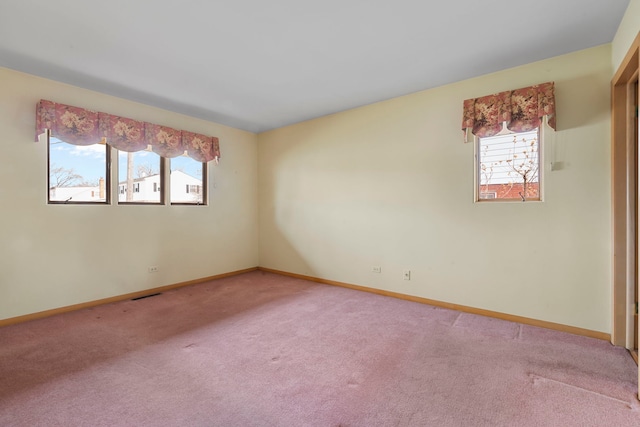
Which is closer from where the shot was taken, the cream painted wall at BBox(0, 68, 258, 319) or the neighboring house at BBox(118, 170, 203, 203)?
the cream painted wall at BBox(0, 68, 258, 319)

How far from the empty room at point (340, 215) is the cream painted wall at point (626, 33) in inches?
1.7

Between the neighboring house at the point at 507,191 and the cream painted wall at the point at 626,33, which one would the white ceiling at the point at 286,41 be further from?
the neighboring house at the point at 507,191

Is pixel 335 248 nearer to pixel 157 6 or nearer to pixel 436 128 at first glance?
pixel 436 128

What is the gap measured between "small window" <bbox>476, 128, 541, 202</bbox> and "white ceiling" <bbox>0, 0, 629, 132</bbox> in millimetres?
726

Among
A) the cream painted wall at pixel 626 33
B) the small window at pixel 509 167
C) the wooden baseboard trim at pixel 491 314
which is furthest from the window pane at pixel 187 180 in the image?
the cream painted wall at pixel 626 33

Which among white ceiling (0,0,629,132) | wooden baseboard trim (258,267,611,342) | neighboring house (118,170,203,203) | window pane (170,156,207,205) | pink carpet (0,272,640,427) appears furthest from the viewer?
window pane (170,156,207,205)

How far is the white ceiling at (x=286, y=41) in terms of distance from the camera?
6.35 ft

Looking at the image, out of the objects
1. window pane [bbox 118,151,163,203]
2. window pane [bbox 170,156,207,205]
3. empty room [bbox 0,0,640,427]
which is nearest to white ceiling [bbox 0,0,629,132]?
empty room [bbox 0,0,640,427]

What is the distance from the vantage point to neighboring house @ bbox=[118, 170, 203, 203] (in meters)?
3.67

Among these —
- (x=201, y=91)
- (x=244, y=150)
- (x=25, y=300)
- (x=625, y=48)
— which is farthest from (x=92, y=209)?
(x=625, y=48)

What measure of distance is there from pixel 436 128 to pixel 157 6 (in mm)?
2837

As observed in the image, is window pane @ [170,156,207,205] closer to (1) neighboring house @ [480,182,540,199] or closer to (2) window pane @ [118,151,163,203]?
(2) window pane @ [118,151,163,203]

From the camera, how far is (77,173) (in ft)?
10.5

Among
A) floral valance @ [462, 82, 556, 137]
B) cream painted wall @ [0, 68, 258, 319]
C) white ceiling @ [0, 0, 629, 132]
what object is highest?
white ceiling @ [0, 0, 629, 132]
